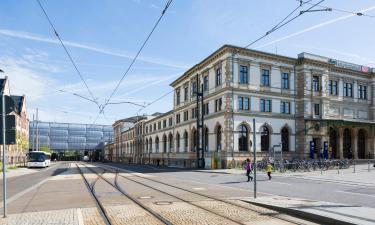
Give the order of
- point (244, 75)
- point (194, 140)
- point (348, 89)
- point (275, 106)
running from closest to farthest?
point (244, 75), point (275, 106), point (348, 89), point (194, 140)

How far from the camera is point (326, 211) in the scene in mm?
10500

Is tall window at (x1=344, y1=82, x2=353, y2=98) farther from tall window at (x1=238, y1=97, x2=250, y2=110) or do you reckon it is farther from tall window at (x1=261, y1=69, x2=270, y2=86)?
tall window at (x1=238, y1=97, x2=250, y2=110)

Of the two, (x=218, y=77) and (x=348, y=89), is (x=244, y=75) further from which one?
(x=348, y=89)

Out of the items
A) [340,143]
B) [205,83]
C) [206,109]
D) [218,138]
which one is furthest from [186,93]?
[340,143]

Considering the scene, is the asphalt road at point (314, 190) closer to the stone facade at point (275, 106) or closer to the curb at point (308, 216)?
the curb at point (308, 216)

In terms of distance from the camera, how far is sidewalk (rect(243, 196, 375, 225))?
9.33m

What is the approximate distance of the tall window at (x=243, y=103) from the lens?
145ft

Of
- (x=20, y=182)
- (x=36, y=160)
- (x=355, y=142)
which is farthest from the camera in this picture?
(x=36, y=160)

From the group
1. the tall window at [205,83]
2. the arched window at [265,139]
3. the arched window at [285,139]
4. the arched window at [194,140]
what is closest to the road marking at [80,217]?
the arched window at [265,139]

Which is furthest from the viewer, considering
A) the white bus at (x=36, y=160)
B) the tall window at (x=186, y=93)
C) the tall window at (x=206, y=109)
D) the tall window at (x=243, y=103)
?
the tall window at (x=186, y=93)

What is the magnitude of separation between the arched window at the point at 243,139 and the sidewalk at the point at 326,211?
30965 mm

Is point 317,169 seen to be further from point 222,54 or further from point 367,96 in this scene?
point 367,96

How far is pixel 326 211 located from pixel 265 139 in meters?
35.2

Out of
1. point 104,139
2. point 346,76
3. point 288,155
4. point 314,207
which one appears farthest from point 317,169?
point 104,139
